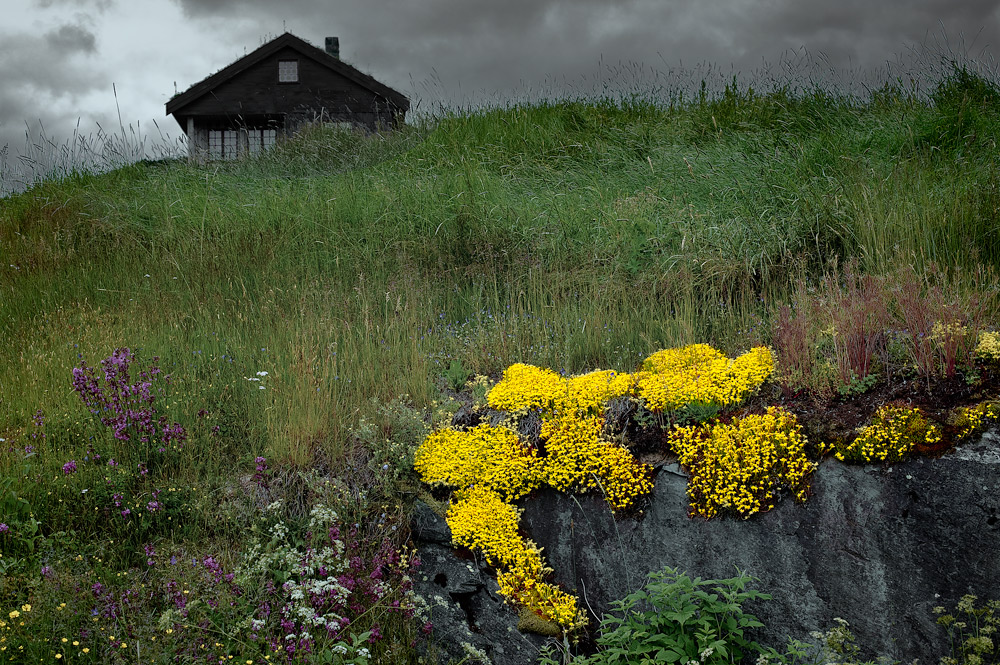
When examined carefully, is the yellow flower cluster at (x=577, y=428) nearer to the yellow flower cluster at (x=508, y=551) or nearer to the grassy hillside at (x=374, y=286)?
the yellow flower cluster at (x=508, y=551)

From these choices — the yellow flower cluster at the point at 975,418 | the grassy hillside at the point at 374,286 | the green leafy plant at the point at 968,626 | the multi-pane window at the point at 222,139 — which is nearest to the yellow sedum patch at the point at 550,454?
the grassy hillside at the point at 374,286

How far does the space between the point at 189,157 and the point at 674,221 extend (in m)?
8.76

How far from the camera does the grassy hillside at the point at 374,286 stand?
3891 mm

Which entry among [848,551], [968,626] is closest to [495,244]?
[848,551]

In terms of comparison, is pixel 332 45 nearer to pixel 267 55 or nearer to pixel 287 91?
pixel 267 55

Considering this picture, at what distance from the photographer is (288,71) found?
20.7 m

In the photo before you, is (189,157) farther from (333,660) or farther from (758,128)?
(333,660)

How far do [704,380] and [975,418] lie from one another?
1272mm

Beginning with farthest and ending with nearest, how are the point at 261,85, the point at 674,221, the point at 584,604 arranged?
1. the point at 261,85
2. the point at 674,221
3. the point at 584,604

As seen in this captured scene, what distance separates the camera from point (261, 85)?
20781mm

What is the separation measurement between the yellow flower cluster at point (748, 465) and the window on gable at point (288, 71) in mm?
20253

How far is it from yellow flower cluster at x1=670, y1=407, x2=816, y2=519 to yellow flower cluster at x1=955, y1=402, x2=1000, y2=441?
0.70 metres

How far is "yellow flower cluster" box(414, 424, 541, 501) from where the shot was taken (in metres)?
3.86

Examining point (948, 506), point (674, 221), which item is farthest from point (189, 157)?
point (948, 506)
